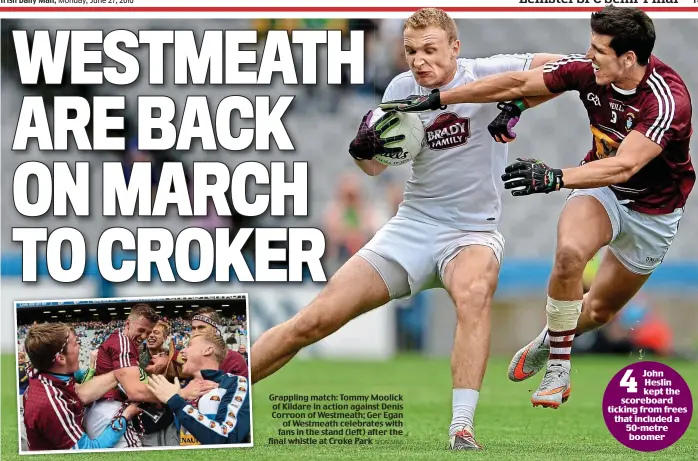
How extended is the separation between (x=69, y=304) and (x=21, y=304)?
0.67ft

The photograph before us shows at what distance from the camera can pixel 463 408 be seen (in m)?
5.11

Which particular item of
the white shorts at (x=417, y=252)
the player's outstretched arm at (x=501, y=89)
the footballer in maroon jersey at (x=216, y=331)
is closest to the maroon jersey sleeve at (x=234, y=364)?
the footballer in maroon jersey at (x=216, y=331)

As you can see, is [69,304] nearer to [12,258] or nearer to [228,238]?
[228,238]

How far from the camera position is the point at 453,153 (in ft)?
18.1

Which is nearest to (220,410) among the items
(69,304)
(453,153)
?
(69,304)

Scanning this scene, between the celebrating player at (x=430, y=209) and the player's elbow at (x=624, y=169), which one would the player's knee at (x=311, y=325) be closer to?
the celebrating player at (x=430, y=209)

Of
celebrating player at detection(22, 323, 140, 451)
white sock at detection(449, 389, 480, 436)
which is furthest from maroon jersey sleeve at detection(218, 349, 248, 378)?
white sock at detection(449, 389, 480, 436)

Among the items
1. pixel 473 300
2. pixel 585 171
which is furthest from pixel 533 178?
pixel 473 300

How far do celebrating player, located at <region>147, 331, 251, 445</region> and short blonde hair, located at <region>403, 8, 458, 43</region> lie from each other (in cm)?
164

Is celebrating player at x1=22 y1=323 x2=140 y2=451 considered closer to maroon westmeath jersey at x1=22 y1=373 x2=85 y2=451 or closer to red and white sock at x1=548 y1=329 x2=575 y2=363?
maroon westmeath jersey at x1=22 y1=373 x2=85 y2=451

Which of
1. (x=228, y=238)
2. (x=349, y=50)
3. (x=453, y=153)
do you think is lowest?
(x=228, y=238)

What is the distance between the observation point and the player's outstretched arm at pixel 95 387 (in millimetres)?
5027

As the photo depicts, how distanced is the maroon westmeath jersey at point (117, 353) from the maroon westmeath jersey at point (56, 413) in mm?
135

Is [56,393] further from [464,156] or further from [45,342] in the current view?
[464,156]
